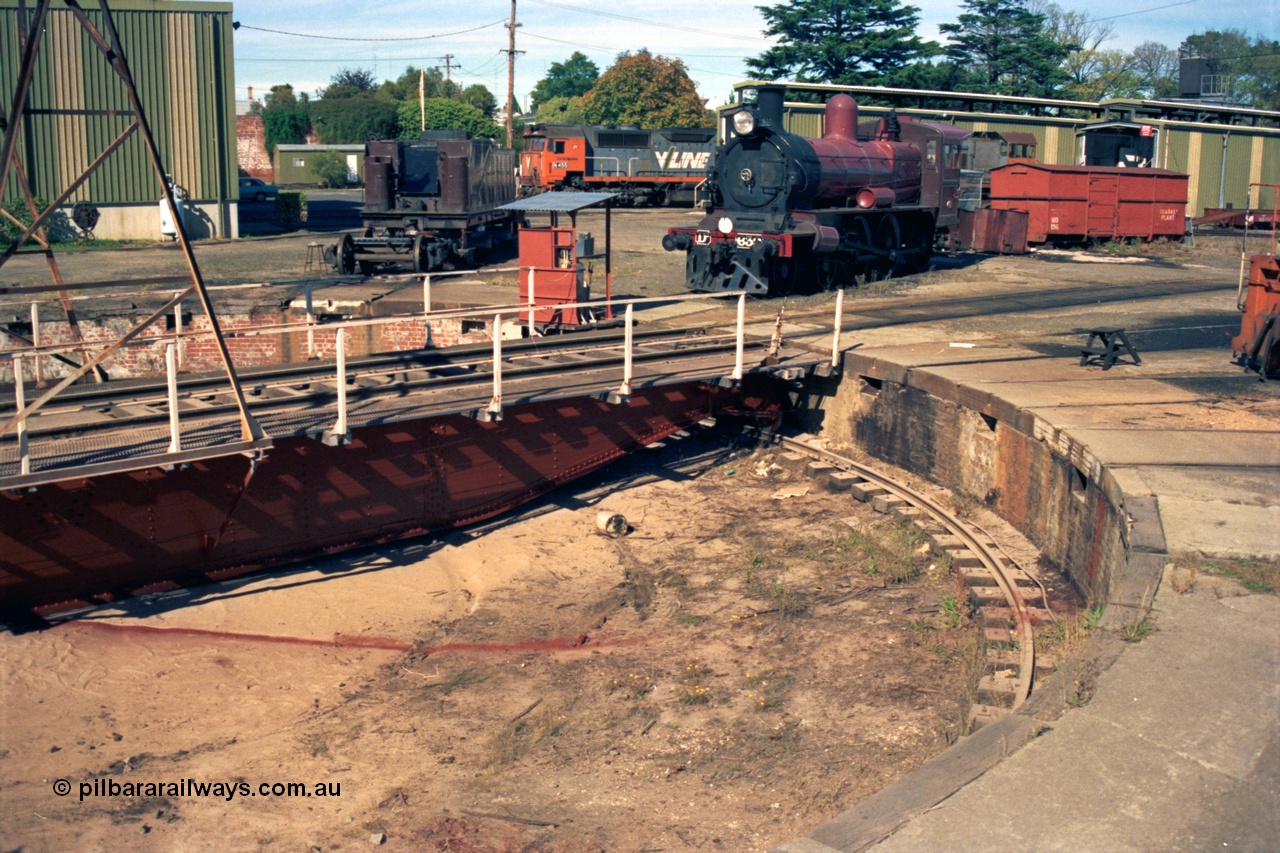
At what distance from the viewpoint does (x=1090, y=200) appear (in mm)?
27203

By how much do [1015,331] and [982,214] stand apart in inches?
453

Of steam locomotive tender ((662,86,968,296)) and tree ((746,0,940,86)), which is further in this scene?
tree ((746,0,940,86))

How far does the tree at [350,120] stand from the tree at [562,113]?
1306 centimetres

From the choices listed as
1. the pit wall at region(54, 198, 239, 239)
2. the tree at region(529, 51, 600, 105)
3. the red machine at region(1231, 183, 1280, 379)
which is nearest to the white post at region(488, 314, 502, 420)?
the red machine at region(1231, 183, 1280, 379)

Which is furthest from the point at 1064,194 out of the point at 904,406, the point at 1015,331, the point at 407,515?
the point at 407,515

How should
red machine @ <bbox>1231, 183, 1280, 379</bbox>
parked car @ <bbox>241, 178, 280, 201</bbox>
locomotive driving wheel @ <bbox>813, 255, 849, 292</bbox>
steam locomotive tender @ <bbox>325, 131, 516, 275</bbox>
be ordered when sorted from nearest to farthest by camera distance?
1. red machine @ <bbox>1231, 183, 1280, 379</bbox>
2. locomotive driving wheel @ <bbox>813, 255, 849, 292</bbox>
3. steam locomotive tender @ <bbox>325, 131, 516, 275</bbox>
4. parked car @ <bbox>241, 178, 280, 201</bbox>

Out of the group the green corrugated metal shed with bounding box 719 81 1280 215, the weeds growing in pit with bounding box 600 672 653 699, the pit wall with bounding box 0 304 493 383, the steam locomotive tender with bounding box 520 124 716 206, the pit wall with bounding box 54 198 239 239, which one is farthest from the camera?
the steam locomotive tender with bounding box 520 124 716 206

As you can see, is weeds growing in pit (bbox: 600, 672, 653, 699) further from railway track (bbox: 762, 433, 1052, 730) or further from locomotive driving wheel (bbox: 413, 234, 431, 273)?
locomotive driving wheel (bbox: 413, 234, 431, 273)

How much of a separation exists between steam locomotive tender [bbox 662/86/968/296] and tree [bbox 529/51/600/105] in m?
114

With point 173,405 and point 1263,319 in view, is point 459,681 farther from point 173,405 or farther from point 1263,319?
point 1263,319

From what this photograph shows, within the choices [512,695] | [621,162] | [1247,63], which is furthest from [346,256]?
[1247,63]

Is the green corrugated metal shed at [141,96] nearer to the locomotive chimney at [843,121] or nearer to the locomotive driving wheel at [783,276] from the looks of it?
the locomotive chimney at [843,121]

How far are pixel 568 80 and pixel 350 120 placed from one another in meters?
61.2

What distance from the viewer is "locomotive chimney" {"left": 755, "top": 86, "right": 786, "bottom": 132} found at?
1920 centimetres
